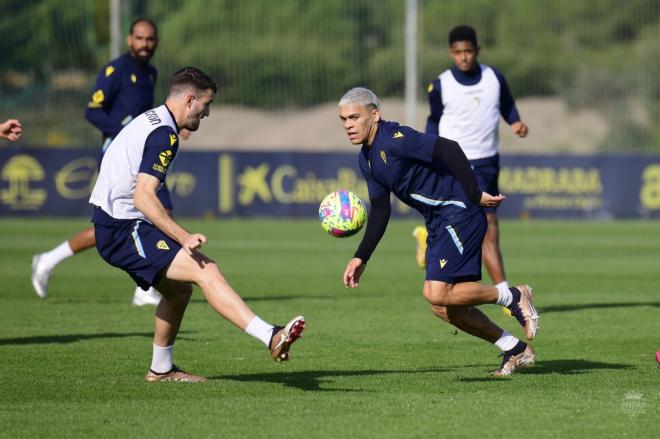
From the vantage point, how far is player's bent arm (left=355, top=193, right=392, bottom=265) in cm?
801

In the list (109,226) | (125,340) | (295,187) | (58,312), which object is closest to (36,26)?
(295,187)

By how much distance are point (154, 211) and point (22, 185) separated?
2072 centimetres

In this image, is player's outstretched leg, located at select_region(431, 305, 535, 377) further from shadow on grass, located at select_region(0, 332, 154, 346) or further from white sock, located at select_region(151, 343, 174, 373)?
shadow on grass, located at select_region(0, 332, 154, 346)

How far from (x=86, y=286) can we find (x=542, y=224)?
46.4 ft

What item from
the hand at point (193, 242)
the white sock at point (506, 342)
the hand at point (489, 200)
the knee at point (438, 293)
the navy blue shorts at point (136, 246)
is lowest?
the white sock at point (506, 342)

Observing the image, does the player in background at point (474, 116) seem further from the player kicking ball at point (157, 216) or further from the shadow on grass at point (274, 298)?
the player kicking ball at point (157, 216)

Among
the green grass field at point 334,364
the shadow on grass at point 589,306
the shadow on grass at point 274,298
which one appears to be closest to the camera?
the green grass field at point 334,364

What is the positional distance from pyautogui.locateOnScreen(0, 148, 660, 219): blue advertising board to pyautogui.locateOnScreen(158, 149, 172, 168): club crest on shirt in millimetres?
19702

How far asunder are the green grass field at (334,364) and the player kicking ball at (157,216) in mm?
623

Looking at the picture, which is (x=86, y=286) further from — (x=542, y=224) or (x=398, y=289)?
(x=542, y=224)

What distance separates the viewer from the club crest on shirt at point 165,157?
7.16 meters

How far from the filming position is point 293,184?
2736 centimetres

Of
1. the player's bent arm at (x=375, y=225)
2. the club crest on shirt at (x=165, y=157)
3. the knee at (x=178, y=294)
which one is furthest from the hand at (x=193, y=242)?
the player's bent arm at (x=375, y=225)

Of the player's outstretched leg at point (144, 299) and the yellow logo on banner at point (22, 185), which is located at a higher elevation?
the player's outstretched leg at point (144, 299)
